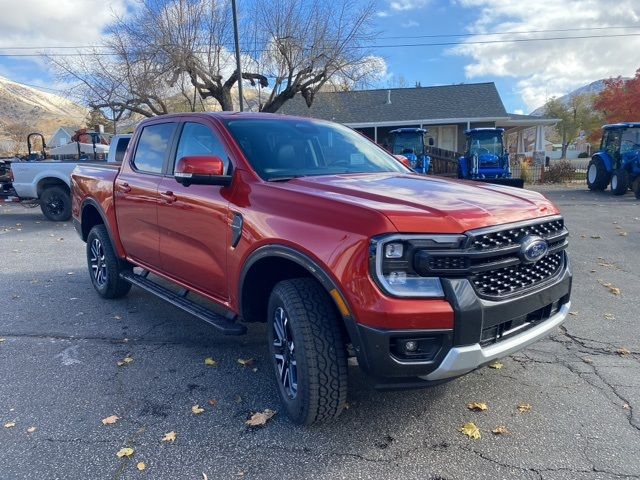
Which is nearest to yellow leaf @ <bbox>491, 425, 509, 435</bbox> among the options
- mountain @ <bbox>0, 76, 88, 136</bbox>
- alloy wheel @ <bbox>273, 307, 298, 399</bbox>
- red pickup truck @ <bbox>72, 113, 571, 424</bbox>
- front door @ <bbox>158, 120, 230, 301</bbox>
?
red pickup truck @ <bbox>72, 113, 571, 424</bbox>

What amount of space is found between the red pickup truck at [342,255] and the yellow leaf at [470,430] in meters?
0.58

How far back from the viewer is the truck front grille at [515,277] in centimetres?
264

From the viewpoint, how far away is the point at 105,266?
5500mm

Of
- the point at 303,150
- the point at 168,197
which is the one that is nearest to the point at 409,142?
the point at 303,150

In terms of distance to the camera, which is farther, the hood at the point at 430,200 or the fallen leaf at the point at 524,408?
the fallen leaf at the point at 524,408

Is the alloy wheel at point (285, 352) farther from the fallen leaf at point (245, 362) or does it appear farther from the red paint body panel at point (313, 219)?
the fallen leaf at point (245, 362)

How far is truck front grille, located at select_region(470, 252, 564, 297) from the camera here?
264 cm

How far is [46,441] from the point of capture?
296 cm

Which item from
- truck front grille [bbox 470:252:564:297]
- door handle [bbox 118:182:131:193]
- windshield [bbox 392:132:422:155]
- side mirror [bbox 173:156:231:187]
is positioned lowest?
truck front grille [bbox 470:252:564:297]

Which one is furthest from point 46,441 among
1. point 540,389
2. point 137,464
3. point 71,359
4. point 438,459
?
point 540,389

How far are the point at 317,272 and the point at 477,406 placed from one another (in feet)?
4.89

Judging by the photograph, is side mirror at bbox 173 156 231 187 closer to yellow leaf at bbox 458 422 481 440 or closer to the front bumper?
the front bumper

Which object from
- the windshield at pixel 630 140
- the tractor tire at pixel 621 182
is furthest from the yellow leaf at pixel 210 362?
the windshield at pixel 630 140

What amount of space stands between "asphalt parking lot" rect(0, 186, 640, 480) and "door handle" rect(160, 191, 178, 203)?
4.25 feet
